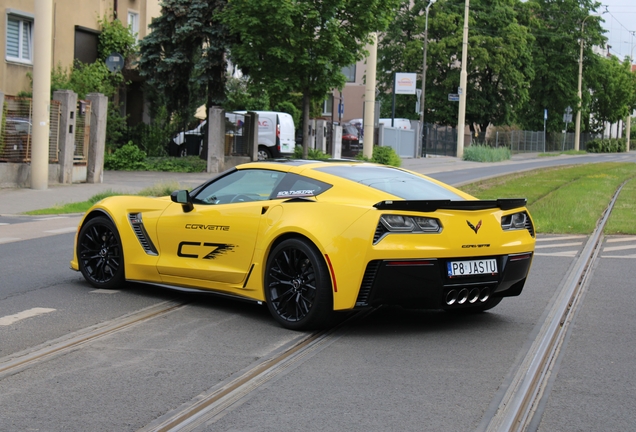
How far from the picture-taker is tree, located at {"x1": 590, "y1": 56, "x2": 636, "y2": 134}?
Result: 8894 centimetres

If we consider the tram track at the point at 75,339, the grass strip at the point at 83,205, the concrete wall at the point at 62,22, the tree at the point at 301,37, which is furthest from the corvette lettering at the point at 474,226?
the concrete wall at the point at 62,22

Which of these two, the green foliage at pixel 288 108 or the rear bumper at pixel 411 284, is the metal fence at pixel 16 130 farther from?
the green foliage at pixel 288 108

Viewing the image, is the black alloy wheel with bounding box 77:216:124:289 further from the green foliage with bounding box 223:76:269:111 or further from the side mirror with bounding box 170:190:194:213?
the green foliage with bounding box 223:76:269:111

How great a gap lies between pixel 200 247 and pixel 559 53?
7345cm

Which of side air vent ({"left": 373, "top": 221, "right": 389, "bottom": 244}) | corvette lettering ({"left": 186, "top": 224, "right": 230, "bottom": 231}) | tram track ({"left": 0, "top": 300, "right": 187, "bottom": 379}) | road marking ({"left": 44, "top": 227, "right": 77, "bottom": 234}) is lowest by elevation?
tram track ({"left": 0, "top": 300, "right": 187, "bottom": 379})

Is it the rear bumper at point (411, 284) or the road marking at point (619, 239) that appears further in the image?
the road marking at point (619, 239)

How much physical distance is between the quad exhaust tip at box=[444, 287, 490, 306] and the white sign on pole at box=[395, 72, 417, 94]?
4537cm

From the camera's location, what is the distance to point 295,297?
6852 mm

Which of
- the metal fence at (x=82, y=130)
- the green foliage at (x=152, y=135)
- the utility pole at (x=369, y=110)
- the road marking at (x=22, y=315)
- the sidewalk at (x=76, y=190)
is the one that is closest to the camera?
the road marking at (x=22, y=315)

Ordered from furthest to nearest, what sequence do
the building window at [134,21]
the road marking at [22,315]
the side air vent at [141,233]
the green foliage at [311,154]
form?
the building window at [134,21] → the green foliage at [311,154] → the side air vent at [141,233] → the road marking at [22,315]

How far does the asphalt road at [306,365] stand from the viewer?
4.71 m

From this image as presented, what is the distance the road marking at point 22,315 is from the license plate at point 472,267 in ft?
10.9

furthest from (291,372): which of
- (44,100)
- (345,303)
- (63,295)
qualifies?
(44,100)

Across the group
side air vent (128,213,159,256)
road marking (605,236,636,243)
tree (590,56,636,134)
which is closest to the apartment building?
road marking (605,236,636,243)
